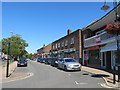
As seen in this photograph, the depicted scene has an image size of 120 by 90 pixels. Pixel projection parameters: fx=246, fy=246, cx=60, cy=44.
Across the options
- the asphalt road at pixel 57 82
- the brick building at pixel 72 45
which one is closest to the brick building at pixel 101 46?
the brick building at pixel 72 45

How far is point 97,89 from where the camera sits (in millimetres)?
13062

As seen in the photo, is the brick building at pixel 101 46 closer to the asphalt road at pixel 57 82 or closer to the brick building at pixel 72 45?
the brick building at pixel 72 45

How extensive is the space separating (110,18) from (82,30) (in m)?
14.7

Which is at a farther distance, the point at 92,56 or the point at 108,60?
the point at 92,56

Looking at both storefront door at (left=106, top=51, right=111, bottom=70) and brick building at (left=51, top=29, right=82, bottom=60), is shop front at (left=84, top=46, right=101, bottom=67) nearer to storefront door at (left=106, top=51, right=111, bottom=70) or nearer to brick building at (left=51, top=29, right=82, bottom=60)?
brick building at (left=51, top=29, right=82, bottom=60)

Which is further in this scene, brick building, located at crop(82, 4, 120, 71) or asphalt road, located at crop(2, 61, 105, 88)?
brick building, located at crop(82, 4, 120, 71)

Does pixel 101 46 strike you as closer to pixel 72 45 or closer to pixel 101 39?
pixel 101 39

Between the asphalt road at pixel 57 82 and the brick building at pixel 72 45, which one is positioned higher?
the brick building at pixel 72 45

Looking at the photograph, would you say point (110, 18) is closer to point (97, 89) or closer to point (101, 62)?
point (101, 62)

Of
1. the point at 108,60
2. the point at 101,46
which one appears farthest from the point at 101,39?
the point at 108,60

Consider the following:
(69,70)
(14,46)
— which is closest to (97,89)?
(69,70)

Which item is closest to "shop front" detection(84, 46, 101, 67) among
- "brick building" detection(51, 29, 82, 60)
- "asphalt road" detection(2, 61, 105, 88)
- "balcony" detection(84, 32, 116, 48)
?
"balcony" detection(84, 32, 116, 48)

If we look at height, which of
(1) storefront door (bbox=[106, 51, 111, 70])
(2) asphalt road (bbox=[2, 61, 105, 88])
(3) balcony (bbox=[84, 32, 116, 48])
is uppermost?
(3) balcony (bbox=[84, 32, 116, 48])

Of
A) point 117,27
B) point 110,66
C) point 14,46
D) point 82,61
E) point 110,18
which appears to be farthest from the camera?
point 14,46
